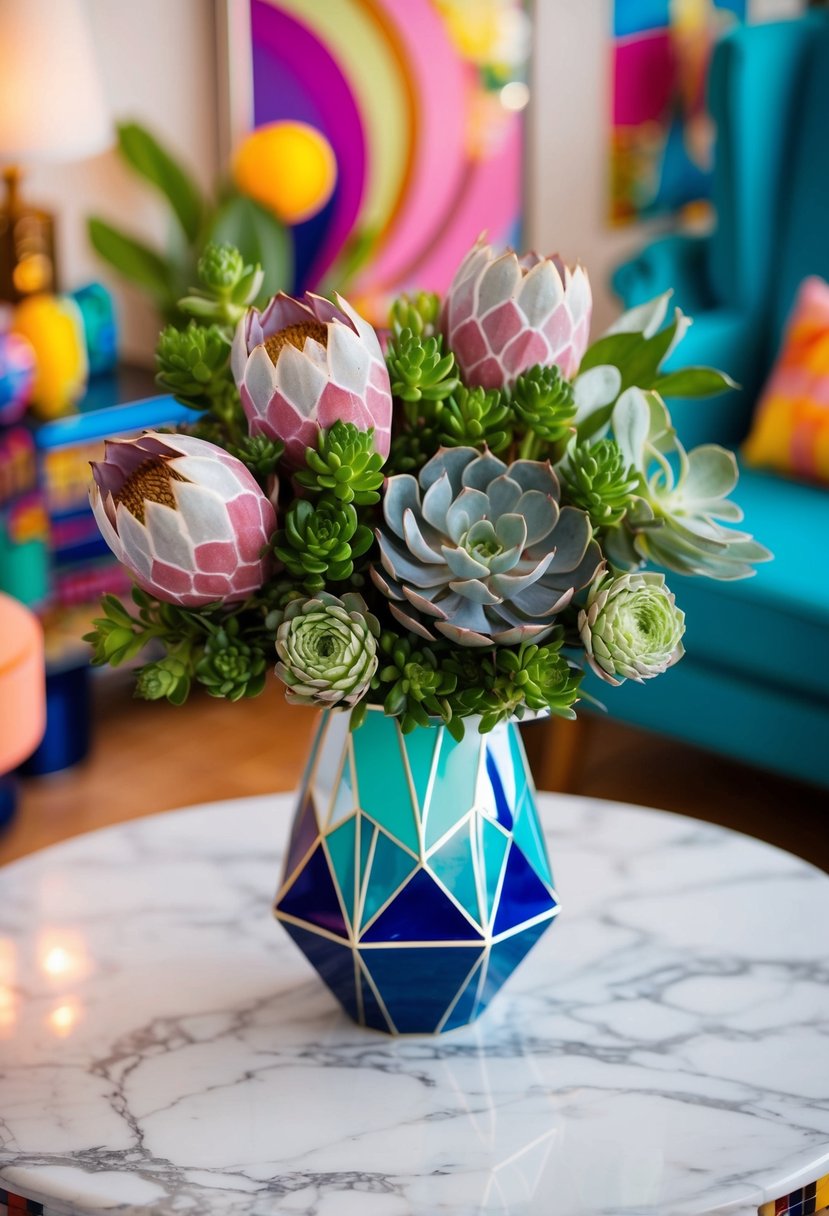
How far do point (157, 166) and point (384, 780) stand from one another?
68.8 inches

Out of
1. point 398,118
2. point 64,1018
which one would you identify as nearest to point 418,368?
point 64,1018

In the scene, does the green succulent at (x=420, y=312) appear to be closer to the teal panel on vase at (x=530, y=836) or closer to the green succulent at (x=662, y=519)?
the green succulent at (x=662, y=519)

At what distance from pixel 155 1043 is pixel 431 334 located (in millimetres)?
506

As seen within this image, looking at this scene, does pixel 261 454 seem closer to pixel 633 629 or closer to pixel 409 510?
pixel 409 510

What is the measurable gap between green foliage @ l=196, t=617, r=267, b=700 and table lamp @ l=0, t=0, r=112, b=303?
149 cm

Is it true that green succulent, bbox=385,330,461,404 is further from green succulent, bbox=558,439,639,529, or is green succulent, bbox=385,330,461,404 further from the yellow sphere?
the yellow sphere

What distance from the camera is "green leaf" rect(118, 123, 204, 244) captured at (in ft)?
8.27

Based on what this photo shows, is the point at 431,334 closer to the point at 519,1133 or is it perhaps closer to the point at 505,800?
the point at 505,800

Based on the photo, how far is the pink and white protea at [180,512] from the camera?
33.8 inches

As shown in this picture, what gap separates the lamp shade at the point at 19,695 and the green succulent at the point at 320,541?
34.1 inches

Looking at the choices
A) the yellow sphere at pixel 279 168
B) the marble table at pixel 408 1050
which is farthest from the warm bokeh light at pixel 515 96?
the marble table at pixel 408 1050

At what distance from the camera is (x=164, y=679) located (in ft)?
3.06

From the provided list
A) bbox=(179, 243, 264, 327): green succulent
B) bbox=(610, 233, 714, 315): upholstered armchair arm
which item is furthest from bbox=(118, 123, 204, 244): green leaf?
bbox=(179, 243, 264, 327): green succulent

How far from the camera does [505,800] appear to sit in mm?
1046
